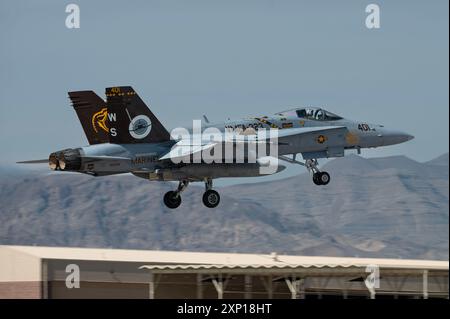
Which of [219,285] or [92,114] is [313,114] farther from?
[92,114]

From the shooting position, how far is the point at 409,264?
163ft

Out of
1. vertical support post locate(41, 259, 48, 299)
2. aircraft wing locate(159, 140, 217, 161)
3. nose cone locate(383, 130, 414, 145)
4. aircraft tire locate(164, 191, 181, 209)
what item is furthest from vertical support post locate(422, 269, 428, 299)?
vertical support post locate(41, 259, 48, 299)

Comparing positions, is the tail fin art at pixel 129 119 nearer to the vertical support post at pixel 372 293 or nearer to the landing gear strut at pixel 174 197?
the landing gear strut at pixel 174 197

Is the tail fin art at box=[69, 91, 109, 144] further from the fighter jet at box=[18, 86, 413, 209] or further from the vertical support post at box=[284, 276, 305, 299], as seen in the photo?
the vertical support post at box=[284, 276, 305, 299]

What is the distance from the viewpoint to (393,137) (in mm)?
49688

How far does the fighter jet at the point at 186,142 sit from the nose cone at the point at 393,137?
118 millimetres

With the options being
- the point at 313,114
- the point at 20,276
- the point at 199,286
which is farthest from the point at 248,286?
the point at 20,276

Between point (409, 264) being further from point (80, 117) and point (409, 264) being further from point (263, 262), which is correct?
point (80, 117)

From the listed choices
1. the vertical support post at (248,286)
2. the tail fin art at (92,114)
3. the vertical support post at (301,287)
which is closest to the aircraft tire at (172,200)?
the tail fin art at (92,114)

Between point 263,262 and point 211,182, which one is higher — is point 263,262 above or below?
below

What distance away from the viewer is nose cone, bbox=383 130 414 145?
1949 inches

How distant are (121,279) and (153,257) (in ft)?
9.81
